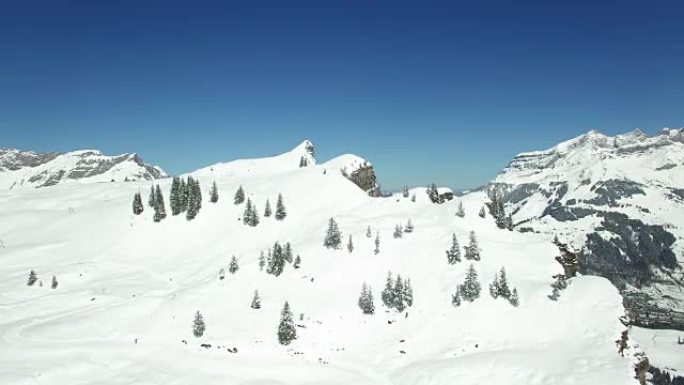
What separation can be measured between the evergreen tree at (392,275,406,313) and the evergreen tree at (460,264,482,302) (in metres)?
10.5

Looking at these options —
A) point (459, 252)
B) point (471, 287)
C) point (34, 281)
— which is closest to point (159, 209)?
point (34, 281)

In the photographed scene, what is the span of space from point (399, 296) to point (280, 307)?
68.3 ft

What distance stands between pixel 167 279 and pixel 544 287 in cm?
7268

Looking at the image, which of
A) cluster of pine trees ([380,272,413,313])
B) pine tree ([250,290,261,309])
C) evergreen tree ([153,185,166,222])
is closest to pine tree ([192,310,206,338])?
pine tree ([250,290,261,309])

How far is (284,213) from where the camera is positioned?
128 m

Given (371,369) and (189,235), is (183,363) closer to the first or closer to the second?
(371,369)

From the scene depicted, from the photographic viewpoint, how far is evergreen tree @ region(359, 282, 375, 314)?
81.7 meters

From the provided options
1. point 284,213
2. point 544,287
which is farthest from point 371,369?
point 284,213

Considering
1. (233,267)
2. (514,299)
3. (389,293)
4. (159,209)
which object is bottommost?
(514,299)

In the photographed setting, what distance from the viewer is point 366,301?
269 feet

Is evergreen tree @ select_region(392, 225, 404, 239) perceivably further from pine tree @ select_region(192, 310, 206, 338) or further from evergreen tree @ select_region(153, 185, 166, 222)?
evergreen tree @ select_region(153, 185, 166, 222)

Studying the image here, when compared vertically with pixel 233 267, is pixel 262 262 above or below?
above

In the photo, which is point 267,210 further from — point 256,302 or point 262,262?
point 256,302

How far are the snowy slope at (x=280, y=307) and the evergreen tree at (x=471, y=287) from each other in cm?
166
